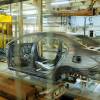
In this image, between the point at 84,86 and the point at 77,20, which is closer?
the point at 84,86

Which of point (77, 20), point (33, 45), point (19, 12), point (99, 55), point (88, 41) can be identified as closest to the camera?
point (19, 12)

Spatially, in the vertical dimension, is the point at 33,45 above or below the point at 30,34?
below

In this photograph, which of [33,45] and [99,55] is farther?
[33,45]

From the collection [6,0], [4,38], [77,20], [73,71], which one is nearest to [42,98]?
[73,71]

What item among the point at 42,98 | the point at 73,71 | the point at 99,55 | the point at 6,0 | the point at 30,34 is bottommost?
the point at 42,98

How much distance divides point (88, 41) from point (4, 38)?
3.59 metres

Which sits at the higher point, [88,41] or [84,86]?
[88,41]

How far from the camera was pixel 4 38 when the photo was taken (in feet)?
19.1

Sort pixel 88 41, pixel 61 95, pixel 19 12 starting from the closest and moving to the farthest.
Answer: pixel 19 12 < pixel 61 95 < pixel 88 41

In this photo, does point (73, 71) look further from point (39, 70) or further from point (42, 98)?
point (39, 70)

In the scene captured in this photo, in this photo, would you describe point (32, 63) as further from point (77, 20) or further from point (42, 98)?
point (77, 20)

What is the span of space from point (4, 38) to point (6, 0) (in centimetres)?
352

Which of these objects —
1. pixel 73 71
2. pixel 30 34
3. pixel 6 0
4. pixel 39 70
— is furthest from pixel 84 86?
pixel 6 0

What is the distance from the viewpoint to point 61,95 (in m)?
2.31
